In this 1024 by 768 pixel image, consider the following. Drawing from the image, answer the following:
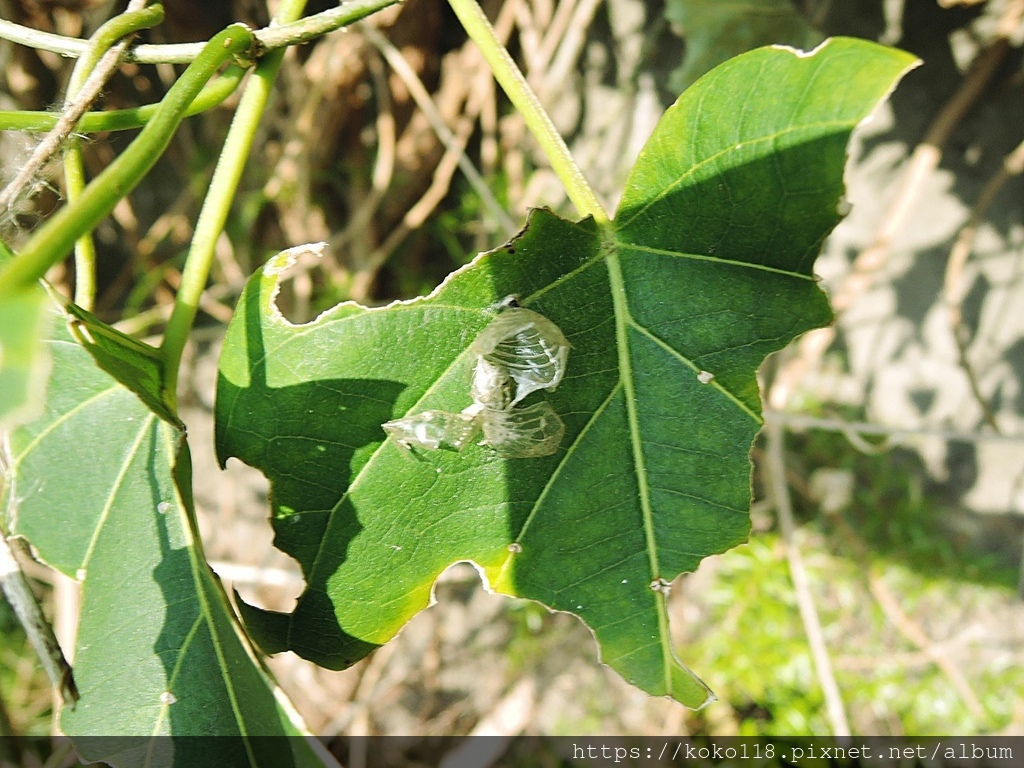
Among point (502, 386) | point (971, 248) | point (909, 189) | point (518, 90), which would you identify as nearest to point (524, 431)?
point (502, 386)

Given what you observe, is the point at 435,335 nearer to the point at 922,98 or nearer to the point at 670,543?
the point at 670,543

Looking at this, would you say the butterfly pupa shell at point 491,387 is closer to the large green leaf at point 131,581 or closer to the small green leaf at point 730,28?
the large green leaf at point 131,581

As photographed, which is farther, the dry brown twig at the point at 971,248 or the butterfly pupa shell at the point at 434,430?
the dry brown twig at the point at 971,248

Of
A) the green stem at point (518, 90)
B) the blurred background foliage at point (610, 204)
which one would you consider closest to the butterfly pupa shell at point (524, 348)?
the green stem at point (518, 90)

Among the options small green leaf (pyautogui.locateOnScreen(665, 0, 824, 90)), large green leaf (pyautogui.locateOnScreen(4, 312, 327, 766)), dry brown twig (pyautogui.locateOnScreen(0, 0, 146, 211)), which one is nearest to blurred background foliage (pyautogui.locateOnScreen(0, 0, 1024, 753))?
small green leaf (pyautogui.locateOnScreen(665, 0, 824, 90))

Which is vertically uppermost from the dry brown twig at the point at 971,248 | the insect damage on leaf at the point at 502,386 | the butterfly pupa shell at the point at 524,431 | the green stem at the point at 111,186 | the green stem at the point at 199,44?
the green stem at the point at 199,44
